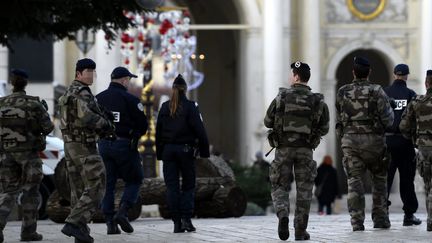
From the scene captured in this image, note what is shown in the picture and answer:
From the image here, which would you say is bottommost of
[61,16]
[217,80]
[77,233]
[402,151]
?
[77,233]

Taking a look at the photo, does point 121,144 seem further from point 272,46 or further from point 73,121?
point 272,46

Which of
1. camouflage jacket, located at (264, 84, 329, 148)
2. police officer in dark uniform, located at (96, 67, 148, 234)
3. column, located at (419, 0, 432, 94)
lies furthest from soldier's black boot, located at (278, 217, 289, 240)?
column, located at (419, 0, 432, 94)

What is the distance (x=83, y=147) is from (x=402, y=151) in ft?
16.1

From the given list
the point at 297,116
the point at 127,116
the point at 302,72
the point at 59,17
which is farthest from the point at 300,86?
the point at 59,17

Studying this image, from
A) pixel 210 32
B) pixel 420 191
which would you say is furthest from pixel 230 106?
pixel 420 191

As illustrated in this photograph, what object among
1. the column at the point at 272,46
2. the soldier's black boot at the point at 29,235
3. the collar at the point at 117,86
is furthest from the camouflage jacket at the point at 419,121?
the column at the point at 272,46

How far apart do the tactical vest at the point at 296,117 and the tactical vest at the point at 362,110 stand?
114cm

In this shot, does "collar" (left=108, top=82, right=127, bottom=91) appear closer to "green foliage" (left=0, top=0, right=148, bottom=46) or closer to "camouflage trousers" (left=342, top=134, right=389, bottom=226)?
"green foliage" (left=0, top=0, right=148, bottom=46)

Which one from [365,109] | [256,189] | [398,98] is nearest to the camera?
[365,109]

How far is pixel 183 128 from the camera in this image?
16625mm

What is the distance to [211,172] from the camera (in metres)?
22.7

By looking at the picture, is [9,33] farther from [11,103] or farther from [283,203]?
[283,203]

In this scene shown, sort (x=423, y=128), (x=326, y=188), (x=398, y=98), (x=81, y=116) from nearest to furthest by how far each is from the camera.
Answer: (x=81, y=116) < (x=423, y=128) < (x=398, y=98) < (x=326, y=188)

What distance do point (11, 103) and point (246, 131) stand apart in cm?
3160
